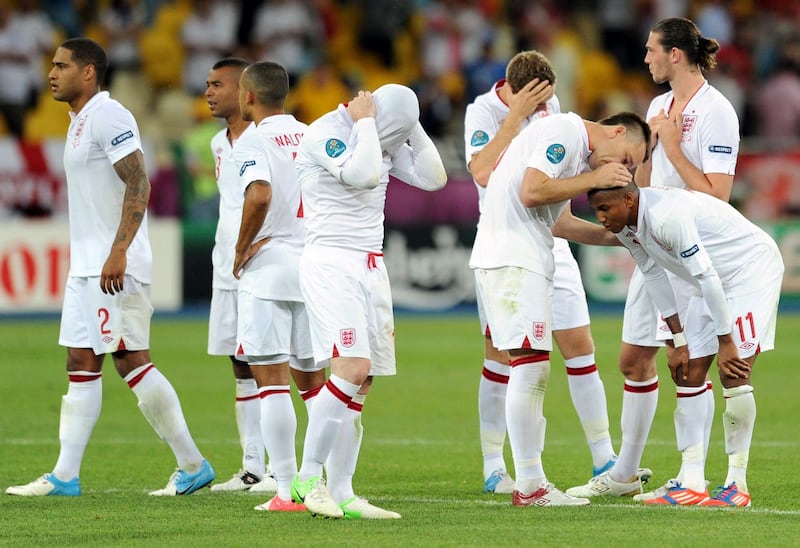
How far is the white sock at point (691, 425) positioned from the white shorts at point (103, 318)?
2859 mm

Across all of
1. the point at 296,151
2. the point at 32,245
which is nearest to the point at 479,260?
the point at 296,151

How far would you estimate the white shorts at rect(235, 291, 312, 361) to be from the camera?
7414mm

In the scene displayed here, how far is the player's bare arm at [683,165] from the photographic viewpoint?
7582 millimetres

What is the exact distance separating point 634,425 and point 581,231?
107 cm

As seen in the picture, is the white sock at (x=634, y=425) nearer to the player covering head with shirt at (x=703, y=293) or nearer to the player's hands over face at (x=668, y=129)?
the player covering head with shirt at (x=703, y=293)

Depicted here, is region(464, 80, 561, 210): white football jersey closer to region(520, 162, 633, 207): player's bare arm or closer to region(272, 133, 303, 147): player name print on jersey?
region(272, 133, 303, 147): player name print on jersey

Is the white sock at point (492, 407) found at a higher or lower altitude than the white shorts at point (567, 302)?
lower

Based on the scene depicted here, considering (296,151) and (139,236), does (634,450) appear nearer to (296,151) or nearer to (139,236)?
(296,151)

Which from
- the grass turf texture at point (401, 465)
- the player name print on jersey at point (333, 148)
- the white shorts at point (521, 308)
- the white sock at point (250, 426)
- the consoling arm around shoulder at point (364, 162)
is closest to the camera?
the grass turf texture at point (401, 465)

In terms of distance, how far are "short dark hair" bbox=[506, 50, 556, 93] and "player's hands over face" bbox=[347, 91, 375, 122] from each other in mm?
1065

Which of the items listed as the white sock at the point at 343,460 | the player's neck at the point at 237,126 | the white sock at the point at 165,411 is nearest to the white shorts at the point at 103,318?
the white sock at the point at 165,411

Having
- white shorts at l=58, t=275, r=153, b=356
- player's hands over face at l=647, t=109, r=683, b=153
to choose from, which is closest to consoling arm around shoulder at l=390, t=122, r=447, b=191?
player's hands over face at l=647, t=109, r=683, b=153

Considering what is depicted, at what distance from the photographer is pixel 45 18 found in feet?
67.7

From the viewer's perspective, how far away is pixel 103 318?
306 inches
